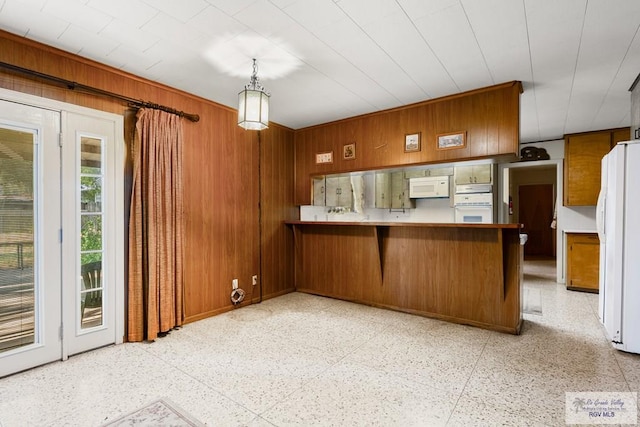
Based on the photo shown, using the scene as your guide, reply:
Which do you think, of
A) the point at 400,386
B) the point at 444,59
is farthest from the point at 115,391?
the point at 444,59

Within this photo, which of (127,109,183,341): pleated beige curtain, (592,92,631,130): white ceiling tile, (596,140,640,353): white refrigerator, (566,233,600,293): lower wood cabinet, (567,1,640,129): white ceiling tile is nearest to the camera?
(567,1,640,129): white ceiling tile

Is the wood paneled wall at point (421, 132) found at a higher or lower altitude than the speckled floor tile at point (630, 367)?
higher

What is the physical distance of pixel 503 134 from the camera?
3330 mm

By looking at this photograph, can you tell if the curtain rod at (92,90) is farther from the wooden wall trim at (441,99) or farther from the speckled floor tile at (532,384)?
the speckled floor tile at (532,384)

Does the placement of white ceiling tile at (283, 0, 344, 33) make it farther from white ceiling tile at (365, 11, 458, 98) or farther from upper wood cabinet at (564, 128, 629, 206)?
upper wood cabinet at (564, 128, 629, 206)

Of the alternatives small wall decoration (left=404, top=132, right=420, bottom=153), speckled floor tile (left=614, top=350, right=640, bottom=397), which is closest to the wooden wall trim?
small wall decoration (left=404, top=132, right=420, bottom=153)

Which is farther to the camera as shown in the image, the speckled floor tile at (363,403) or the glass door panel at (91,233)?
the glass door panel at (91,233)

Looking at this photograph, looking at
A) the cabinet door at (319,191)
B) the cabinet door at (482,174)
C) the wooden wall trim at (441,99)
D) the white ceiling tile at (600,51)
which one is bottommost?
the cabinet door at (319,191)

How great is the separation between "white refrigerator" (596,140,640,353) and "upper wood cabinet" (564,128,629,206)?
8.88 ft

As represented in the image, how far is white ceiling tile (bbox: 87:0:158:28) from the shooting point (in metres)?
2.06

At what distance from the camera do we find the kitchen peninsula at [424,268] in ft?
11.1

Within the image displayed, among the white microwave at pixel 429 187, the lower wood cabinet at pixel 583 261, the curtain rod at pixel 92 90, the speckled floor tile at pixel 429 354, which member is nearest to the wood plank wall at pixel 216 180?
the curtain rod at pixel 92 90

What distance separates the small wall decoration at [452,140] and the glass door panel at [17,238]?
3885 mm

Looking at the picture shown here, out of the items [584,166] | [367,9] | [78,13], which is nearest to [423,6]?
[367,9]
